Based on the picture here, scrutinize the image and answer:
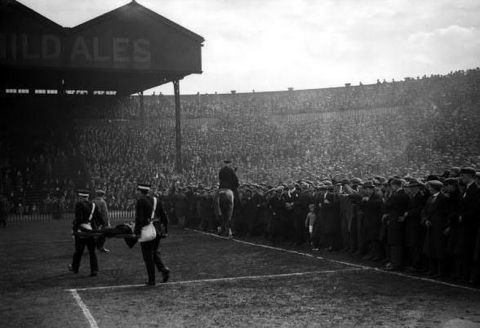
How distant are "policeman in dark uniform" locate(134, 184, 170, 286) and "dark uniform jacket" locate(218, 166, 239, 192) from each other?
8.28m

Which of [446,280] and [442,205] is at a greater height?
[442,205]

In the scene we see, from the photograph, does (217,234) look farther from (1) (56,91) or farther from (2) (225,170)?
(1) (56,91)

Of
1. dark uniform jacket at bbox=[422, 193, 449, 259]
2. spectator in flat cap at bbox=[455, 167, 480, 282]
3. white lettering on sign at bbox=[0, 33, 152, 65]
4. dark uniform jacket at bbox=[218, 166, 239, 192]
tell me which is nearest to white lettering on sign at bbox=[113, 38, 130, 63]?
white lettering on sign at bbox=[0, 33, 152, 65]

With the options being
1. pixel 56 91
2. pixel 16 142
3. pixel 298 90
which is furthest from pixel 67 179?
pixel 298 90

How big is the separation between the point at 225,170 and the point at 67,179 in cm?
2267

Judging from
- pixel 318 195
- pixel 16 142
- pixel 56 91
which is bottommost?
pixel 318 195

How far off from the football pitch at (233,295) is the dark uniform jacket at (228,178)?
4.92 meters

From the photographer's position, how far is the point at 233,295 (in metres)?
9.16

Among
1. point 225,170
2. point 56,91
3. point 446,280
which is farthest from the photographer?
point 56,91

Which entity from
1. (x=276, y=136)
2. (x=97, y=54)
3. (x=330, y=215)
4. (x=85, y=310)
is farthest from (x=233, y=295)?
(x=276, y=136)

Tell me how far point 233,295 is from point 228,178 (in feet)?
33.2

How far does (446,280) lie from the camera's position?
1033cm

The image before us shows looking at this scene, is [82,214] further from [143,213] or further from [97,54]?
[97,54]

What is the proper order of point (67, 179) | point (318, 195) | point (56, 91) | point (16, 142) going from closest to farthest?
point (318, 195), point (67, 179), point (16, 142), point (56, 91)
